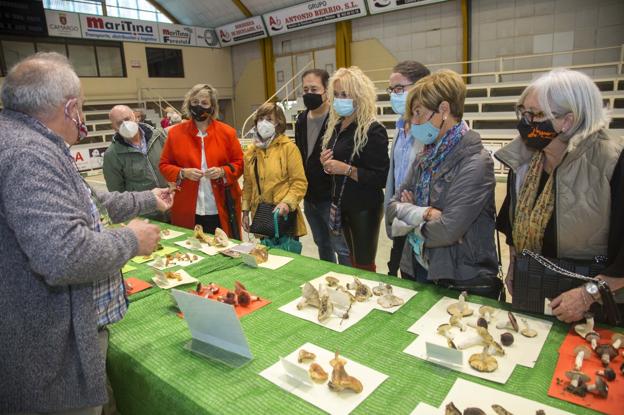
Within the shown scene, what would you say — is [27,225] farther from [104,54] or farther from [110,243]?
[104,54]

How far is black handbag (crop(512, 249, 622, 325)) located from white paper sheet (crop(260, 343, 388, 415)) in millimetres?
565

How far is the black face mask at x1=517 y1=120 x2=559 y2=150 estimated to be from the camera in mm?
1356

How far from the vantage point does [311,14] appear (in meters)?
11.7

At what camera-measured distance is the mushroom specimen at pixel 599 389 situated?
1.03 m

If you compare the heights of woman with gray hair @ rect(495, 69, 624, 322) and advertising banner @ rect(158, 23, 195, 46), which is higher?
advertising banner @ rect(158, 23, 195, 46)

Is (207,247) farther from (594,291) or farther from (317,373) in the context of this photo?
(594,291)

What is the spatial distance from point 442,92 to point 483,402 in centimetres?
107

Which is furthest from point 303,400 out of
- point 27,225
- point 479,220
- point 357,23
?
point 357,23

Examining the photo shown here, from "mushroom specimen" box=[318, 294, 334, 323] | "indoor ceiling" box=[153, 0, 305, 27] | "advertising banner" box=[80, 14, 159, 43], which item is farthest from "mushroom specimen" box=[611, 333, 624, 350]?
"advertising banner" box=[80, 14, 159, 43]

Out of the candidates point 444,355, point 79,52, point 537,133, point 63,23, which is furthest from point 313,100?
point 79,52

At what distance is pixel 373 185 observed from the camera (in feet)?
8.18

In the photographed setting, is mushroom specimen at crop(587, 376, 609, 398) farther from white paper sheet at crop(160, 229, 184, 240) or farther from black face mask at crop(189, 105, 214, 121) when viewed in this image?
black face mask at crop(189, 105, 214, 121)

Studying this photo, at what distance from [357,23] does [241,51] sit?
16.1ft

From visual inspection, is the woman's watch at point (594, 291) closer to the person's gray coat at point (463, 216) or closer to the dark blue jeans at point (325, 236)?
the person's gray coat at point (463, 216)
